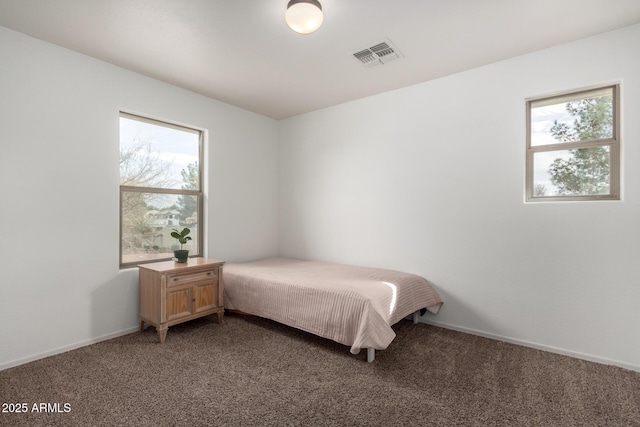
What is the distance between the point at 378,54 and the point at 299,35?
75 centimetres

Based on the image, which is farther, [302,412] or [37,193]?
[37,193]

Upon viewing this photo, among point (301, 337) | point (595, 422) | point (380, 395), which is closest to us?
point (595, 422)

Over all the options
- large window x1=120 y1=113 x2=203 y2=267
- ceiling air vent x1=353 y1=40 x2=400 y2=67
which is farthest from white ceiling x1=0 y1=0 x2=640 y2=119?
large window x1=120 y1=113 x2=203 y2=267

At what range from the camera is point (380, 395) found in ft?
6.70

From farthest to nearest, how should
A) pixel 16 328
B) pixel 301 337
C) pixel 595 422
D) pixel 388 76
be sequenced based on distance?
pixel 388 76
pixel 301 337
pixel 16 328
pixel 595 422

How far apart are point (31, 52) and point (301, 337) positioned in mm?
3332

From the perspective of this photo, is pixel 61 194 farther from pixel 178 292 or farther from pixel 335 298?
pixel 335 298

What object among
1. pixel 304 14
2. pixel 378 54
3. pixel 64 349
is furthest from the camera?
pixel 378 54

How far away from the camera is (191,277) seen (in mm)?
3098

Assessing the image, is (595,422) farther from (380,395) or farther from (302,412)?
(302,412)

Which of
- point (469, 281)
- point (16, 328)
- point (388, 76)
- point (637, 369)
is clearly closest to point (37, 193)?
point (16, 328)

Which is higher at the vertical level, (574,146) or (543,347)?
(574,146)

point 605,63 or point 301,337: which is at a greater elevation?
point 605,63

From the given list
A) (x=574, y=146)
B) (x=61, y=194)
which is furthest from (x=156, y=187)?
(x=574, y=146)
